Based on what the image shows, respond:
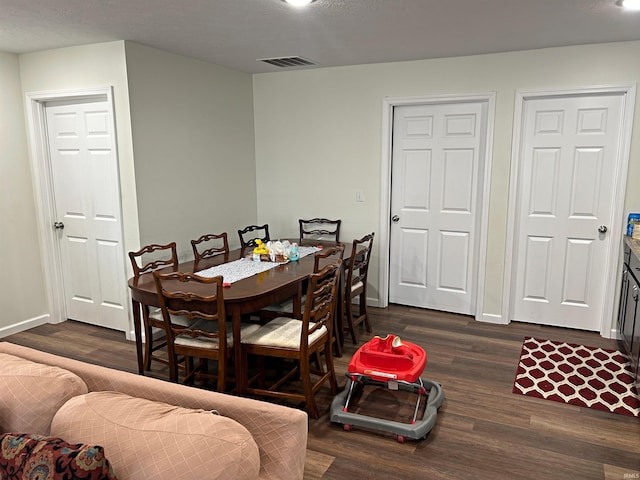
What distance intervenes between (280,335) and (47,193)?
Answer: 2812 mm

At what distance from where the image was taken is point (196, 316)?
2.73m

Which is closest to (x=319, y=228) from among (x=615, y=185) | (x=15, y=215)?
(x=615, y=185)

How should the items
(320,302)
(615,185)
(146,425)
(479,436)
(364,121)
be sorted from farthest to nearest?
(364,121) → (615,185) → (320,302) → (479,436) → (146,425)

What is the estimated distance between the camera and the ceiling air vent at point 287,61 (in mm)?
4246

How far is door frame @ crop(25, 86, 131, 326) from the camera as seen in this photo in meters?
3.99

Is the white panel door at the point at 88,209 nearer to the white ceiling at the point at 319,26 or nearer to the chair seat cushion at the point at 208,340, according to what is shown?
the white ceiling at the point at 319,26

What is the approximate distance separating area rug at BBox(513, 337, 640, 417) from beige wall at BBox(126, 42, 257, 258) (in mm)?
2926

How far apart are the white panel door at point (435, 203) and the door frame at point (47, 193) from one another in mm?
2549

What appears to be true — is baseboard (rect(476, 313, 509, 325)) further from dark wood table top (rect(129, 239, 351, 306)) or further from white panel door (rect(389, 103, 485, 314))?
dark wood table top (rect(129, 239, 351, 306))

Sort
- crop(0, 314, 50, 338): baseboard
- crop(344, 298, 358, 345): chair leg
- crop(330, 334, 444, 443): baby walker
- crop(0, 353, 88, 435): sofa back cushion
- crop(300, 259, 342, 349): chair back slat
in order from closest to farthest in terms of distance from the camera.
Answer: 1. crop(0, 353, 88, 435): sofa back cushion
2. crop(330, 334, 444, 443): baby walker
3. crop(300, 259, 342, 349): chair back slat
4. crop(344, 298, 358, 345): chair leg
5. crop(0, 314, 50, 338): baseboard

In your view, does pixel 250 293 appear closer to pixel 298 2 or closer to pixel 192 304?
pixel 192 304

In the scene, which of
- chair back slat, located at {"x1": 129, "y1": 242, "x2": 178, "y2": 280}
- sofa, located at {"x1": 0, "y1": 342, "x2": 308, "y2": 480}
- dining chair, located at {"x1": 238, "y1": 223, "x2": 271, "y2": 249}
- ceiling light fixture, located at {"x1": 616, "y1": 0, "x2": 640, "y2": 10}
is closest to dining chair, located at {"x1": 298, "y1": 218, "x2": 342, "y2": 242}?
dining chair, located at {"x1": 238, "y1": 223, "x2": 271, "y2": 249}

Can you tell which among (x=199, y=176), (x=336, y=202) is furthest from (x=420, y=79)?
(x=199, y=176)

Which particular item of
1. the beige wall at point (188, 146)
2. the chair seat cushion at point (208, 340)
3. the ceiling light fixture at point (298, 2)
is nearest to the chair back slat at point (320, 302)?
the chair seat cushion at point (208, 340)
